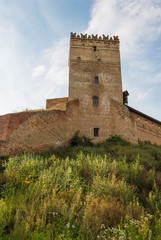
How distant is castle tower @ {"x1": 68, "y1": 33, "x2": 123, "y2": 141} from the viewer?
1927 centimetres

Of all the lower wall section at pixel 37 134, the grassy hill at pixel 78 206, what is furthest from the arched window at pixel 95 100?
the grassy hill at pixel 78 206

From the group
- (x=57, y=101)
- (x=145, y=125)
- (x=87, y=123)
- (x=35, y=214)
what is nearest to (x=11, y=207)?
(x=35, y=214)

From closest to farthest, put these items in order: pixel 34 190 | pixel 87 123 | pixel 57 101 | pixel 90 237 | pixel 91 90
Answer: pixel 90 237
pixel 34 190
pixel 87 123
pixel 91 90
pixel 57 101

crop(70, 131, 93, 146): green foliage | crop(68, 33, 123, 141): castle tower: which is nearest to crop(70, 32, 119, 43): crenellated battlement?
crop(68, 33, 123, 141): castle tower

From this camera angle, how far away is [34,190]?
6.27m

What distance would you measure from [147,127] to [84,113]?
10.6 m

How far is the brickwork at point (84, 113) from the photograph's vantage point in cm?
1428

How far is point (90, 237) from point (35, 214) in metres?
1.45

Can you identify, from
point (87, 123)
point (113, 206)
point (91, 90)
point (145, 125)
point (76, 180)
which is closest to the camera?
point (113, 206)

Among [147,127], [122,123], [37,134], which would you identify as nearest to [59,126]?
[37,134]

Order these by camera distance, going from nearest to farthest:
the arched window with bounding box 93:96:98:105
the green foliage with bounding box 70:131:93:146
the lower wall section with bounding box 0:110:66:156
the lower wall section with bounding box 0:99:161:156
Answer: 1. the lower wall section with bounding box 0:110:66:156
2. the lower wall section with bounding box 0:99:161:156
3. the green foliage with bounding box 70:131:93:146
4. the arched window with bounding box 93:96:98:105

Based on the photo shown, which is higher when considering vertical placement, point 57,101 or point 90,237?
point 57,101

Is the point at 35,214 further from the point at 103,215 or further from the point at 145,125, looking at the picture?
the point at 145,125

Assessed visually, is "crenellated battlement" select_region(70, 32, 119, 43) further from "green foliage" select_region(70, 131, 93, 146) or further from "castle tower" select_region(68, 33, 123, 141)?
"green foliage" select_region(70, 131, 93, 146)
